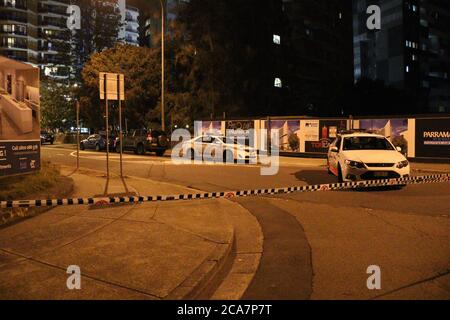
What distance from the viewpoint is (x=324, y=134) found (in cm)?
2606

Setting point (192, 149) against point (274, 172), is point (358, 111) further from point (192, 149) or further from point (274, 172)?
point (274, 172)

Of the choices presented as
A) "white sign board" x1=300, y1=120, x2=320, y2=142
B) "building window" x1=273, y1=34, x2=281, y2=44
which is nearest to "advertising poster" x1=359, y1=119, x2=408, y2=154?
"white sign board" x1=300, y1=120, x2=320, y2=142

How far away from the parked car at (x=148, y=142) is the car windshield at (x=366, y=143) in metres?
15.9

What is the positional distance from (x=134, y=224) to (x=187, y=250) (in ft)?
6.45

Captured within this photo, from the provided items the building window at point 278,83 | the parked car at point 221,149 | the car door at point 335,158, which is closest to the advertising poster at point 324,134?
the parked car at point 221,149

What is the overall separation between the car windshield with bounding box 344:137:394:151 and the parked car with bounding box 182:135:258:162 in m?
8.59

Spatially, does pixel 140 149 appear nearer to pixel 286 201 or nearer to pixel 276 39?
pixel 286 201

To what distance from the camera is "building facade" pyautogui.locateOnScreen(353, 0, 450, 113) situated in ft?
261

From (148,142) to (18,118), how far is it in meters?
16.8

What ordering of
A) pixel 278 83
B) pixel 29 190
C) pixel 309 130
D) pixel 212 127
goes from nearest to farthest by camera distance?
pixel 29 190, pixel 309 130, pixel 212 127, pixel 278 83

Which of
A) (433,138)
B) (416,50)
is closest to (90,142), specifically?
(433,138)

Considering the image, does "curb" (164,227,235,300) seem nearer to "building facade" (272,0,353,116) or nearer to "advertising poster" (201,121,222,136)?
"advertising poster" (201,121,222,136)
